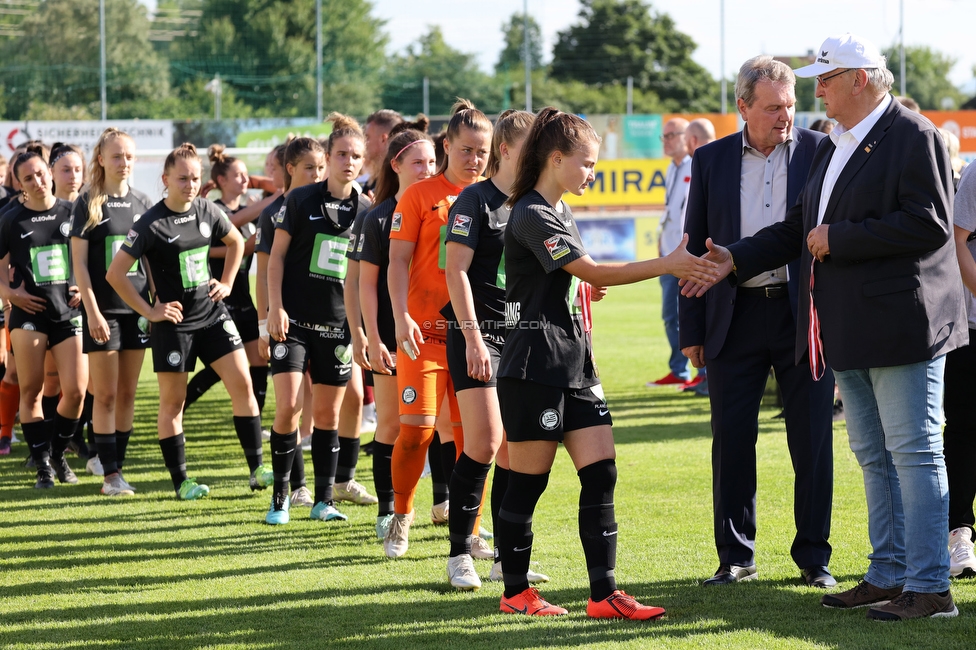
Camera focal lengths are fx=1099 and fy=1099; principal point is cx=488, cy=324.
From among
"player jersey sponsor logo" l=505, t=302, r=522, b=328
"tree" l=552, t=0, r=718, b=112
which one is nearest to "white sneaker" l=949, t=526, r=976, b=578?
"player jersey sponsor logo" l=505, t=302, r=522, b=328

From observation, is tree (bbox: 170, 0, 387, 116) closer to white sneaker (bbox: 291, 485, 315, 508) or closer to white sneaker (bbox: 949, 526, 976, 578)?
white sneaker (bbox: 291, 485, 315, 508)

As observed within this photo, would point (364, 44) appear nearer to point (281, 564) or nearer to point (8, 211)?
point (8, 211)

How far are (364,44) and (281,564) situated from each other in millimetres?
45253

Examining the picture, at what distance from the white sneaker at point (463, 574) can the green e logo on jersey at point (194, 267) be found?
9.43ft

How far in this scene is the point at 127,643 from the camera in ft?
13.7

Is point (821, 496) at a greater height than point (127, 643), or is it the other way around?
point (821, 496)

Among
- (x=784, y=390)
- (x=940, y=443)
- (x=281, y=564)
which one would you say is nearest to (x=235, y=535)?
(x=281, y=564)

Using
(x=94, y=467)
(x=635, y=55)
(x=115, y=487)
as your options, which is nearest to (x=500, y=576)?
(x=115, y=487)

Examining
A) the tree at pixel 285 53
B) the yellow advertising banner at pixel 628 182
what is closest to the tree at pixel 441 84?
the tree at pixel 285 53

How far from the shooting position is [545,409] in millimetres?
4102

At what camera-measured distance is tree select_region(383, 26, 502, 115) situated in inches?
1544

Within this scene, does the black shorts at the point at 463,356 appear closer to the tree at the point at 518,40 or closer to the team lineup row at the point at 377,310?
the team lineup row at the point at 377,310

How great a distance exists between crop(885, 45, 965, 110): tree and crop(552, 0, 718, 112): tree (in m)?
11.6

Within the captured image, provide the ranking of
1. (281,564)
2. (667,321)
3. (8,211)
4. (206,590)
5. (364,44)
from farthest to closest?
1. (364,44)
2. (667,321)
3. (8,211)
4. (281,564)
5. (206,590)
